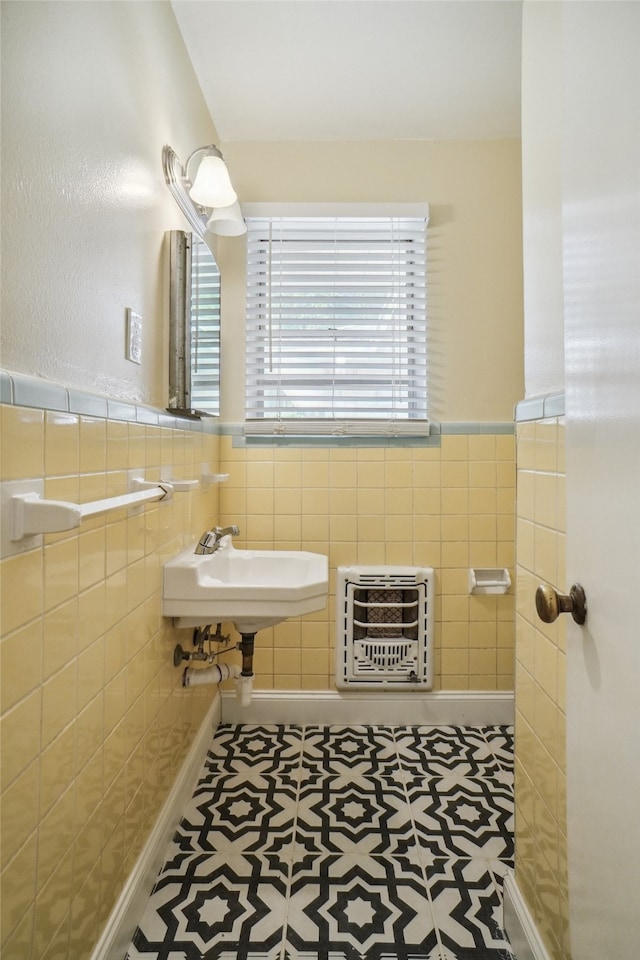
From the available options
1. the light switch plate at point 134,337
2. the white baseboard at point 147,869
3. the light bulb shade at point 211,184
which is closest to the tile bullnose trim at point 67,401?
the light switch plate at point 134,337

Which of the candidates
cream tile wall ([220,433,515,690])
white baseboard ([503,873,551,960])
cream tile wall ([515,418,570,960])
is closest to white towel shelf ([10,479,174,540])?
cream tile wall ([515,418,570,960])

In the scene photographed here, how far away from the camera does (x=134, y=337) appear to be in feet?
4.78

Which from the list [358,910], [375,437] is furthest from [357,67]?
[358,910]

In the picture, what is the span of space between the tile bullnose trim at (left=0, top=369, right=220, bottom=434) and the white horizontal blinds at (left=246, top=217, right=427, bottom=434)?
1025mm

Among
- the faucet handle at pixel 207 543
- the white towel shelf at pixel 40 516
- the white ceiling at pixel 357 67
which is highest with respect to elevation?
the white ceiling at pixel 357 67

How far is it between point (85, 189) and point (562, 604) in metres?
1.21

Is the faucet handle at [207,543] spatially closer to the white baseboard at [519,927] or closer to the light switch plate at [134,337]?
the light switch plate at [134,337]

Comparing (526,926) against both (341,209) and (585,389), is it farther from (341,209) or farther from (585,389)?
(341,209)

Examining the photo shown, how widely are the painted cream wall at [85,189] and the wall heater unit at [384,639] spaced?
4.26 ft

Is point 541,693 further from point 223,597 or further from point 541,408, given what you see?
point 223,597

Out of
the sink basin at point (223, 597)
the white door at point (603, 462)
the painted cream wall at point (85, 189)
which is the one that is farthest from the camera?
the sink basin at point (223, 597)

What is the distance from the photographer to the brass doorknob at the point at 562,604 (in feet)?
2.62

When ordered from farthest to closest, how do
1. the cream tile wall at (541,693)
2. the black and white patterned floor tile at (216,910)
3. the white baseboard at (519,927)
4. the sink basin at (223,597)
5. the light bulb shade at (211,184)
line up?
the light bulb shade at (211,184)
the sink basin at (223,597)
the black and white patterned floor tile at (216,910)
the white baseboard at (519,927)
the cream tile wall at (541,693)

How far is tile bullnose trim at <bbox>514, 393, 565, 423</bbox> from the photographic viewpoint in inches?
43.2
